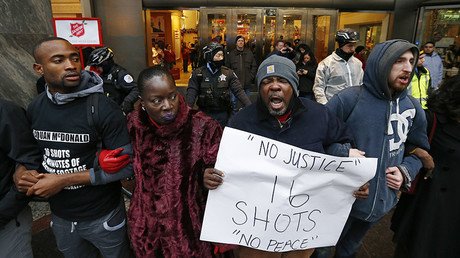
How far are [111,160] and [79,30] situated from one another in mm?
4361

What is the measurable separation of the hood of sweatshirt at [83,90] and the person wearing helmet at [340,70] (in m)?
3.26

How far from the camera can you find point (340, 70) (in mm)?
4531

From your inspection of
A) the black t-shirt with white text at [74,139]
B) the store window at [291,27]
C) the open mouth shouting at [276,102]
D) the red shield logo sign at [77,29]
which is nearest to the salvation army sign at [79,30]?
the red shield logo sign at [77,29]

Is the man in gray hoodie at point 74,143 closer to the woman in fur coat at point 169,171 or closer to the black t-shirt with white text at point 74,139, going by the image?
the black t-shirt with white text at point 74,139

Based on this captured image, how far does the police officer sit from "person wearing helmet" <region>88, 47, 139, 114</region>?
89 cm

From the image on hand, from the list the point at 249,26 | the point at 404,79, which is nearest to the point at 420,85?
the point at 404,79

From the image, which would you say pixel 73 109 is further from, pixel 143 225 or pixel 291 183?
pixel 291 183

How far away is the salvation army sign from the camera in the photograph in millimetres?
5145

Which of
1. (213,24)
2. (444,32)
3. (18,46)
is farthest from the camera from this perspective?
(213,24)

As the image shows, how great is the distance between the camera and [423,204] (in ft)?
7.93

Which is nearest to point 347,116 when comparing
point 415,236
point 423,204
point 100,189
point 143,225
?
point 423,204

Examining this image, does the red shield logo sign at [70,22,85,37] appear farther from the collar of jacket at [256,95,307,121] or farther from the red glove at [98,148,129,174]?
the collar of jacket at [256,95,307,121]

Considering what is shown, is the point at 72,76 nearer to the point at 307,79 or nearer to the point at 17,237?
the point at 17,237

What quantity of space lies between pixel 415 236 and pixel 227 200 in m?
1.68
